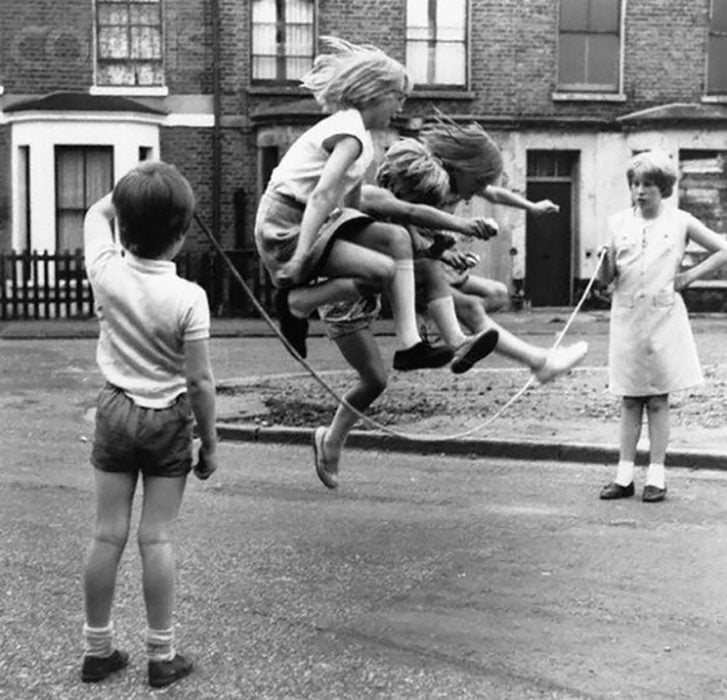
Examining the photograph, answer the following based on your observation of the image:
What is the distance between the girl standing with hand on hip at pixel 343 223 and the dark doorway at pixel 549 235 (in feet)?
71.5

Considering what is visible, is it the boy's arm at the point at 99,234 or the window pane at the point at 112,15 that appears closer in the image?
the boy's arm at the point at 99,234

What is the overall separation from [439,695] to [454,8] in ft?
77.2

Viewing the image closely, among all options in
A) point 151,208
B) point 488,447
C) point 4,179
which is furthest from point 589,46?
point 151,208

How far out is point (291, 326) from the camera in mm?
6586

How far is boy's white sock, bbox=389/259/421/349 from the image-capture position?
6199mm

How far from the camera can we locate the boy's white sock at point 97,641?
5.02m

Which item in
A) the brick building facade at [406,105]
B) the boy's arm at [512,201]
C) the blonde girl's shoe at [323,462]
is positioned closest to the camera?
the boy's arm at [512,201]

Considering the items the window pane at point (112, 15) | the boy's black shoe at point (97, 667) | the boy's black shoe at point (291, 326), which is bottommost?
the boy's black shoe at point (97, 667)

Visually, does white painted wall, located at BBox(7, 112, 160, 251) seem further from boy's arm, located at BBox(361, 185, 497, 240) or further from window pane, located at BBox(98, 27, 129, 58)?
boy's arm, located at BBox(361, 185, 497, 240)

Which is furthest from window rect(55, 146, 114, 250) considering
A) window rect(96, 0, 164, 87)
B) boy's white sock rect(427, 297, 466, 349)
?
boy's white sock rect(427, 297, 466, 349)

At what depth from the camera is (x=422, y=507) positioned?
337 inches

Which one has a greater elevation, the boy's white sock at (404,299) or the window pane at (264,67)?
the window pane at (264,67)

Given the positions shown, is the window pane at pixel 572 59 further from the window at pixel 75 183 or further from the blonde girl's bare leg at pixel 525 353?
the blonde girl's bare leg at pixel 525 353

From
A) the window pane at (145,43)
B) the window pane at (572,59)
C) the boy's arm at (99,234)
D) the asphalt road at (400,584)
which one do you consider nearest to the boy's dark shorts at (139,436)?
the boy's arm at (99,234)
